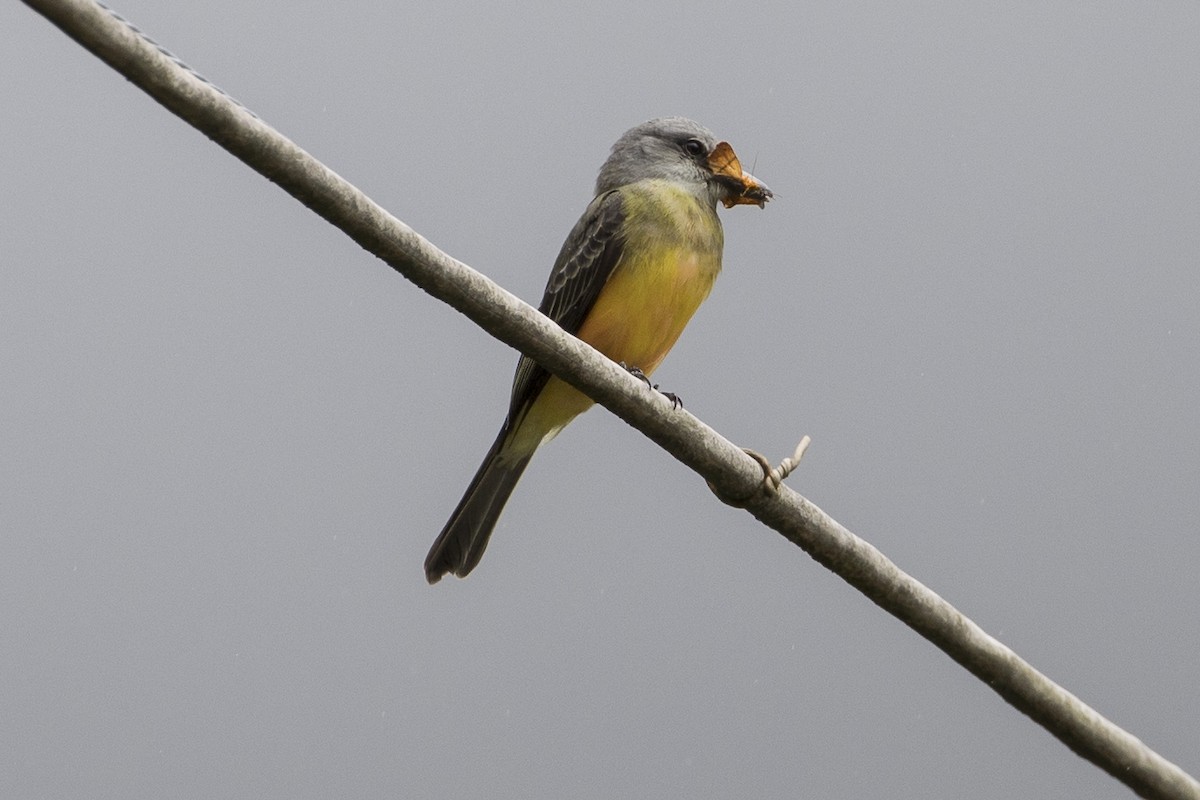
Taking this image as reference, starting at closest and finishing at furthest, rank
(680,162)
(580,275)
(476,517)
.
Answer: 1. (476,517)
2. (580,275)
3. (680,162)

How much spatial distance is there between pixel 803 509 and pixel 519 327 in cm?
85

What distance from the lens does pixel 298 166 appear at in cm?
217

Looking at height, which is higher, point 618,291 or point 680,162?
point 680,162

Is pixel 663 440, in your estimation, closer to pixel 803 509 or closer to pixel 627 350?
pixel 803 509

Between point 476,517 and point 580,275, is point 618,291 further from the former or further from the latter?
point 476,517

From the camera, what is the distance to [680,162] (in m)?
4.66

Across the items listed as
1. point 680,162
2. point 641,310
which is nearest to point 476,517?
point 641,310

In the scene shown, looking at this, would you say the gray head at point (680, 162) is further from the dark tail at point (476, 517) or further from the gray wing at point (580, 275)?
the dark tail at point (476, 517)

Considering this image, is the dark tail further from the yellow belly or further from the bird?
the yellow belly

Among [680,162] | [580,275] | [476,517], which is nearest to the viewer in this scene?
[476,517]

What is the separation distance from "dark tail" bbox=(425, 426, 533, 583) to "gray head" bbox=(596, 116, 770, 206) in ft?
3.37

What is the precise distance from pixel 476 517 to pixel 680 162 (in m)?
1.42

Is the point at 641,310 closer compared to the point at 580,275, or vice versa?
the point at 641,310

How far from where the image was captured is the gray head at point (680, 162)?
447cm
